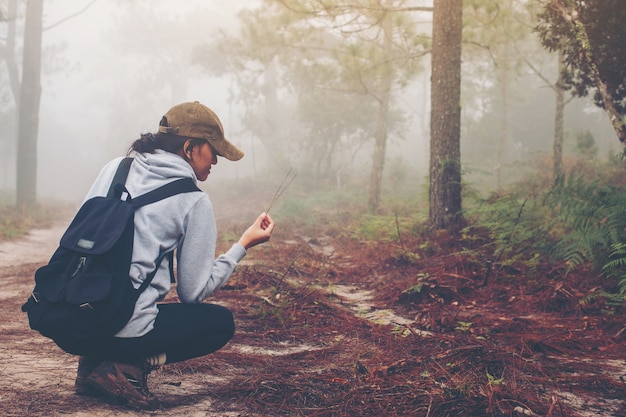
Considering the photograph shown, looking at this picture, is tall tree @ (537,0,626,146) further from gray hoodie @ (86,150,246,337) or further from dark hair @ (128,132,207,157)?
gray hoodie @ (86,150,246,337)

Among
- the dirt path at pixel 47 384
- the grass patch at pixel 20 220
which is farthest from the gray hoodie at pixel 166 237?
the grass patch at pixel 20 220

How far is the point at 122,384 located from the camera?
98.5 inches

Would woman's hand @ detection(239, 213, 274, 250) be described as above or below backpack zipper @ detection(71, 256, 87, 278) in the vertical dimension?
above

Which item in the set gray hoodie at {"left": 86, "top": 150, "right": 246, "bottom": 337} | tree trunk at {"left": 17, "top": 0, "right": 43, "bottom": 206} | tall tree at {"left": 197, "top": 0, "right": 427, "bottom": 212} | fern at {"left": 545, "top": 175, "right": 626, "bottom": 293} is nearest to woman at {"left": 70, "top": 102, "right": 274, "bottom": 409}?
gray hoodie at {"left": 86, "top": 150, "right": 246, "bottom": 337}

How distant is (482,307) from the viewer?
15.5 feet

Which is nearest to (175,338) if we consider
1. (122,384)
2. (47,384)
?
(122,384)

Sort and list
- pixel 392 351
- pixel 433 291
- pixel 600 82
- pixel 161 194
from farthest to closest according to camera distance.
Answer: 1. pixel 600 82
2. pixel 433 291
3. pixel 392 351
4. pixel 161 194

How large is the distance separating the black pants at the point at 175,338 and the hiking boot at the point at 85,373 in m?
0.10

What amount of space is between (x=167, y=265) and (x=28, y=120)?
59.9 ft

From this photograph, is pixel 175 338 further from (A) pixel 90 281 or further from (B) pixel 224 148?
(B) pixel 224 148

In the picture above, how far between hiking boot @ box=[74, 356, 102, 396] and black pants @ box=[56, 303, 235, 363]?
104mm

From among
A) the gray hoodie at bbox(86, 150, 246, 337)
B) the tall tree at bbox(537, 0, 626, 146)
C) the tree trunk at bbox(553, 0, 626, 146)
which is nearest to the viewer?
the gray hoodie at bbox(86, 150, 246, 337)

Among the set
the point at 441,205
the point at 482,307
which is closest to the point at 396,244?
the point at 441,205

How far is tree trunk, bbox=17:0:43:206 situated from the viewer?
699 inches
